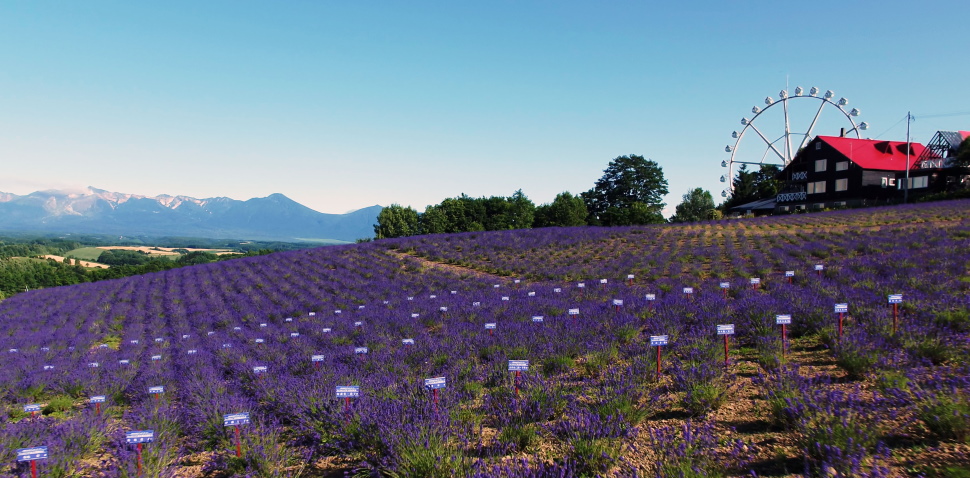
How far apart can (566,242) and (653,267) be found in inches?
305

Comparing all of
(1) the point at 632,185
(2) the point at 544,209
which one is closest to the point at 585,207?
(2) the point at 544,209

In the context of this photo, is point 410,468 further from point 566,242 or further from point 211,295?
point 566,242

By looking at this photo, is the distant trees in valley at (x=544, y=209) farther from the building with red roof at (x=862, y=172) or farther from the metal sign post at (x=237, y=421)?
the metal sign post at (x=237, y=421)

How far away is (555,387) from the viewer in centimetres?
400

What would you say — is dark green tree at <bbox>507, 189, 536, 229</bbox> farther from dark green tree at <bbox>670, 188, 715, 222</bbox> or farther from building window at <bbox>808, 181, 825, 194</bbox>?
building window at <bbox>808, 181, 825, 194</bbox>

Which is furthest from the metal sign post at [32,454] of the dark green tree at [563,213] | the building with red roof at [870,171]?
the dark green tree at [563,213]

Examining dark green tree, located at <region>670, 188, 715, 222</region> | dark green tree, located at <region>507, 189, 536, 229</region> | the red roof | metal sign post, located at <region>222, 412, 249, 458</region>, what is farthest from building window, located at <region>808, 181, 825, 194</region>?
metal sign post, located at <region>222, 412, 249, 458</region>

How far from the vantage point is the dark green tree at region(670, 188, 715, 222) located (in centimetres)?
4681

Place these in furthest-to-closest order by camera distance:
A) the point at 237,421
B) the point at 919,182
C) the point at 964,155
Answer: the point at 919,182
the point at 964,155
the point at 237,421

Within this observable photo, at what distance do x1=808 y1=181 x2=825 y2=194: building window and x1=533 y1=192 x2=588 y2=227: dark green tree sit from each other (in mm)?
21579

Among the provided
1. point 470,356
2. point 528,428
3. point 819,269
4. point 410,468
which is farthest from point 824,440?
point 819,269

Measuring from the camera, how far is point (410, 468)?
287 cm

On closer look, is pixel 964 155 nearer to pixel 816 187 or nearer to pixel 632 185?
pixel 816 187

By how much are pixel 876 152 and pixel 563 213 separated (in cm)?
2892
